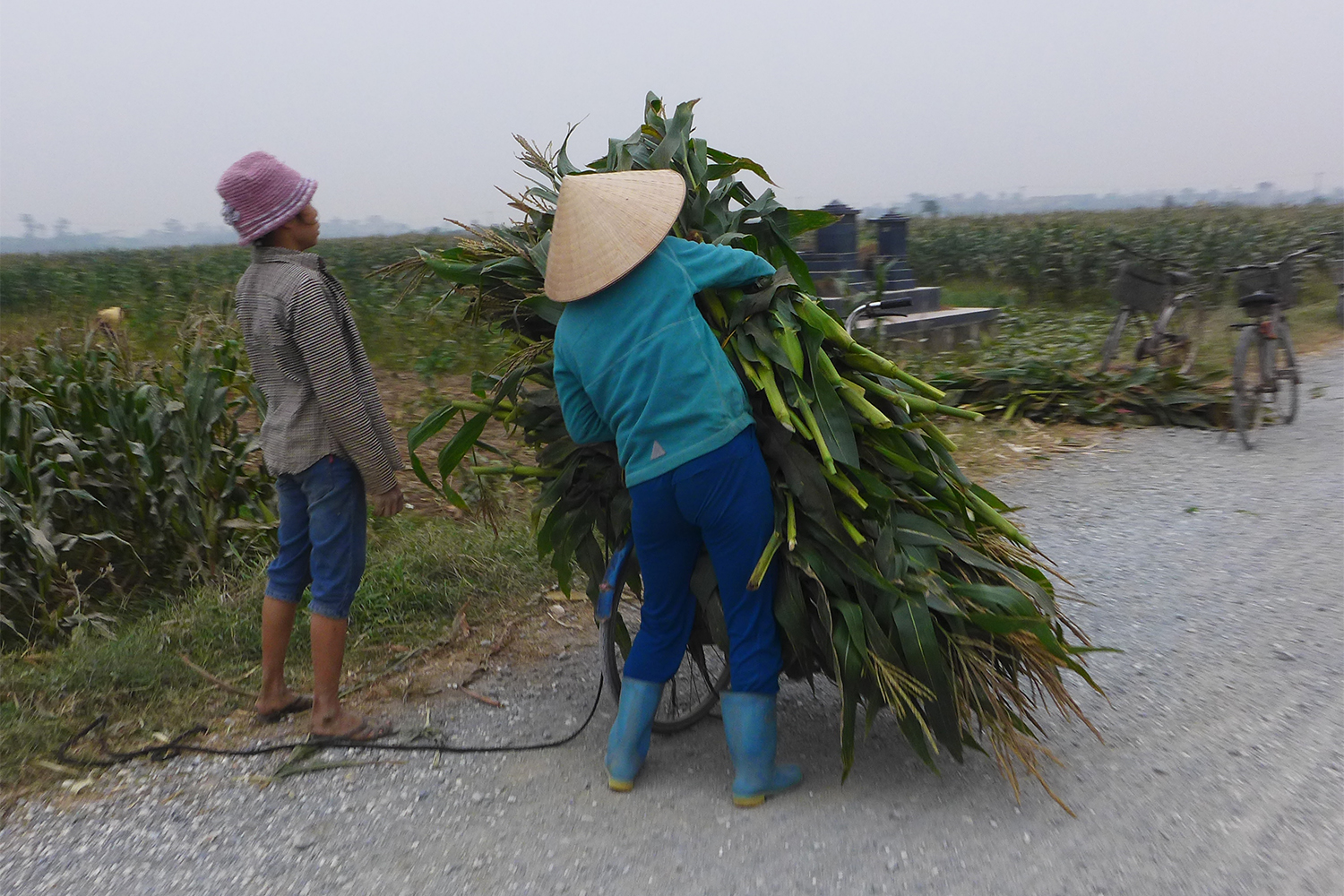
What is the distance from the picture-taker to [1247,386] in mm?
7559

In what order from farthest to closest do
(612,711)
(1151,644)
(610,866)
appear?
(1151,644), (612,711), (610,866)

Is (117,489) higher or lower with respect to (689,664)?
higher

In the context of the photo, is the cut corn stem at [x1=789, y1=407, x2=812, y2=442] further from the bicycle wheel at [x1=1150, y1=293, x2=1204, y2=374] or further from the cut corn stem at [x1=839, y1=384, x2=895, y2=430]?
the bicycle wheel at [x1=1150, y1=293, x2=1204, y2=374]

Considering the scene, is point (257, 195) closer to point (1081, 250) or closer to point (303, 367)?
point (303, 367)

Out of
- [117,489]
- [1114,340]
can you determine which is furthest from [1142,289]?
[117,489]

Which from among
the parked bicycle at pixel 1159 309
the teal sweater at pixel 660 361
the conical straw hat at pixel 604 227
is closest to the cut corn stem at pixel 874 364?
the teal sweater at pixel 660 361

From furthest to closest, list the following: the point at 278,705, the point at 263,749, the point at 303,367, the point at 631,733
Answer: the point at 278,705, the point at 263,749, the point at 303,367, the point at 631,733

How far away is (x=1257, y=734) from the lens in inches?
128

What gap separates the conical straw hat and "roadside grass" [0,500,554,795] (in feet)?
6.05

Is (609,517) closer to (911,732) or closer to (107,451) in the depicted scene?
(911,732)

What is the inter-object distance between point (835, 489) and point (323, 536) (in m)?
1.70

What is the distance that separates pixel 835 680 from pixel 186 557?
11.2 ft

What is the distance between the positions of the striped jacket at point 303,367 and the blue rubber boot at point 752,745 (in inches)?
54.8

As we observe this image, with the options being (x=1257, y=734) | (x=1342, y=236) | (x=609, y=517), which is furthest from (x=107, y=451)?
(x=1342, y=236)
